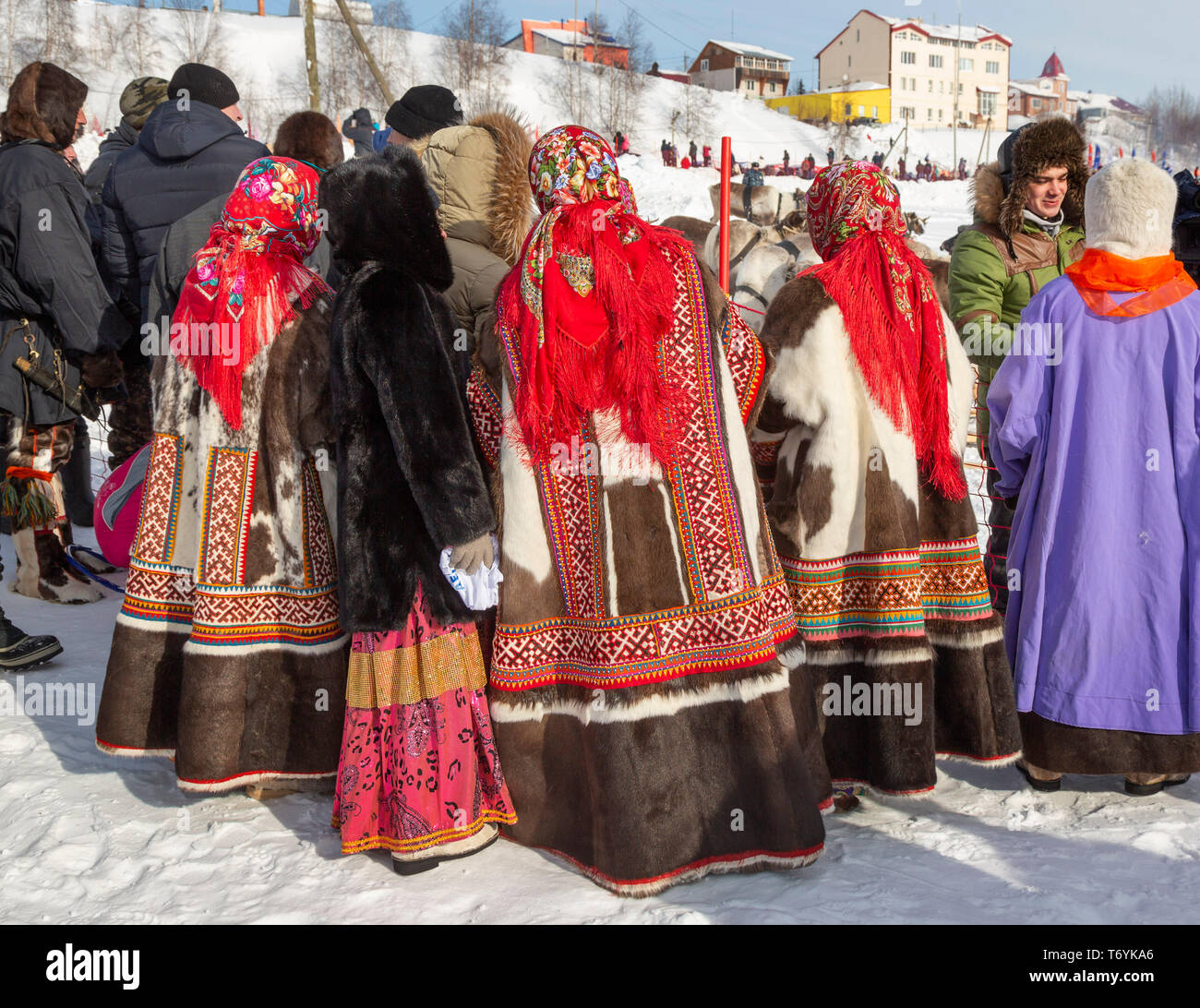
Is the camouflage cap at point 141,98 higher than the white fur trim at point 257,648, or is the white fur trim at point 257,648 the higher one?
the camouflage cap at point 141,98

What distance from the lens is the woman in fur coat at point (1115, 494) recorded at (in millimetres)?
2850

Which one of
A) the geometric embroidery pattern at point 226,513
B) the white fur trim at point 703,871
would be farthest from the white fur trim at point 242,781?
the white fur trim at point 703,871

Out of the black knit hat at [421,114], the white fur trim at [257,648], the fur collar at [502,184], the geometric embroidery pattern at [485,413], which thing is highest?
the black knit hat at [421,114]

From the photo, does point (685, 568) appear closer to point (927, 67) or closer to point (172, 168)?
point (172, 168)

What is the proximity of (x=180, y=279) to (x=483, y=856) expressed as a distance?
2107 mm

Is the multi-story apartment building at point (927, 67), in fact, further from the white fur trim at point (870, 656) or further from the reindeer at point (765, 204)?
the white fur trim at point (870, 656)

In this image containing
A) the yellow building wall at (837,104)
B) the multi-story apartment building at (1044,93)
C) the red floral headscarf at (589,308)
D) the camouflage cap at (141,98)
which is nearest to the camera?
the red floral headscarf at (589,308)

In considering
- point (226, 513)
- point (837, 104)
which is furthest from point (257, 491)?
point (837, 104)

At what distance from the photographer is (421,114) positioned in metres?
3.85

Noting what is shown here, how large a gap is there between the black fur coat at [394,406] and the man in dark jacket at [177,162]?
5.71 feet

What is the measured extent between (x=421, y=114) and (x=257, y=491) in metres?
1.79
